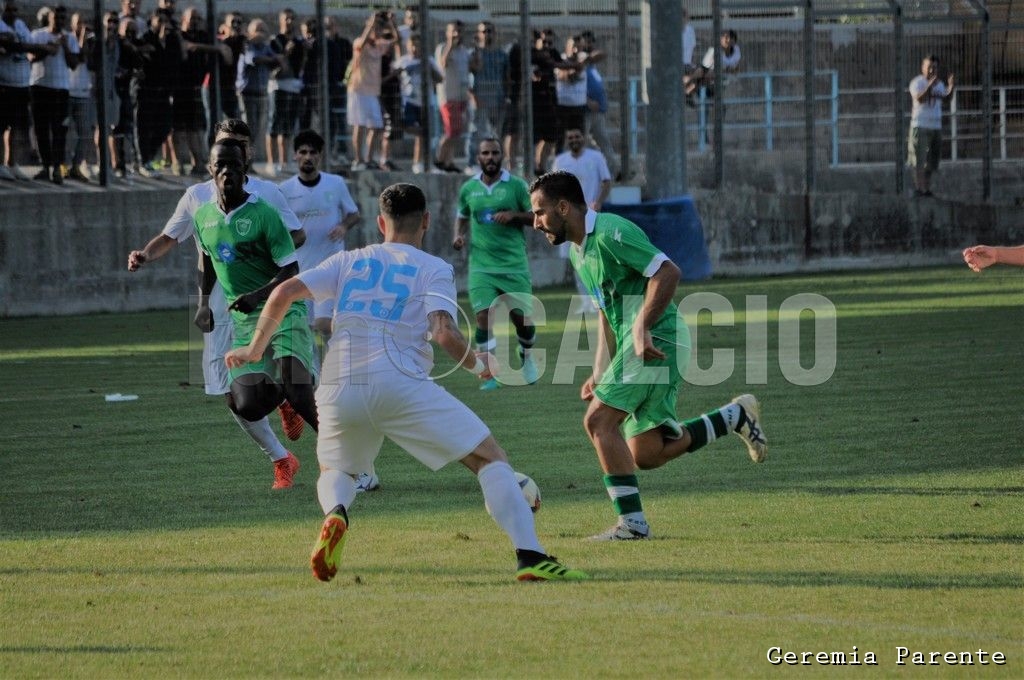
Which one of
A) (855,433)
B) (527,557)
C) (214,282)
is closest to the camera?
(527,557)

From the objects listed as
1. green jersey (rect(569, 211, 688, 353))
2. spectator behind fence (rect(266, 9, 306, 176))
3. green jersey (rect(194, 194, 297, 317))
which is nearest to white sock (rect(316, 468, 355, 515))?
green jersey (rect(569, 211, 688, 353))

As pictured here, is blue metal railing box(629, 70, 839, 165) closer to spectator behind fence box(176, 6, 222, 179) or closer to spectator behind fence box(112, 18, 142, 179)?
spectator behind fence box(176, 6, 222, 179)

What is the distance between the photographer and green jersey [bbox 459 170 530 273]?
52.6ft

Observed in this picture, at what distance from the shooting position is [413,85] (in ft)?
84.3

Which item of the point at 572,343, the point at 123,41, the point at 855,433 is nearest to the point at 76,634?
the point at 855,433

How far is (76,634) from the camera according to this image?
668 cm

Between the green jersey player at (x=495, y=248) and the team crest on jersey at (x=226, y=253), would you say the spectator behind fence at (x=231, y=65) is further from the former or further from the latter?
the team crest on jersey at (x=226, y=253)

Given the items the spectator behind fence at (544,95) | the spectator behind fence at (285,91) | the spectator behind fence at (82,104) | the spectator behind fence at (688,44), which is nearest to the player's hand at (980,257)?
the spectator behind fence at (82,104)

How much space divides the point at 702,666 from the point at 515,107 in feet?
69.4

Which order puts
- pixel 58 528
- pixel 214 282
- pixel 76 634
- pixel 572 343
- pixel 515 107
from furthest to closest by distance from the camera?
pixel 515 107 → pixel 572 343 → pixel 214 282 → pixel 58 528 → pixel 76 634

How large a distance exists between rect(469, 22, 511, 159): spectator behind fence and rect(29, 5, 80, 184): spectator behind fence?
6.44m

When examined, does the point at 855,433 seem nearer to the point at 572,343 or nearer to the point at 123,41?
the point at 572,343

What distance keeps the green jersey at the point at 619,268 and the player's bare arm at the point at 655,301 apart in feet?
0.20

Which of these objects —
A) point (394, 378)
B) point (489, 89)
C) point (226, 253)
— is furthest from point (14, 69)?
point (394, 378)
